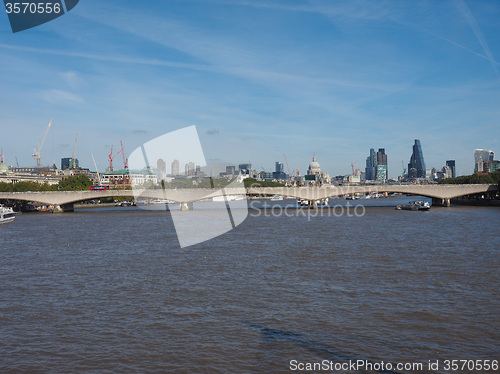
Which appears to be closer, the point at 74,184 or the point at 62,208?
the point at 62,208

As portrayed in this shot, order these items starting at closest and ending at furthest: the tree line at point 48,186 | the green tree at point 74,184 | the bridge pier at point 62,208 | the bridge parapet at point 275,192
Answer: the bridge parapet at point 275,192 → the bridge pier at point 62,208 → the tree line at point 48,186 → the green tree at point 74,184

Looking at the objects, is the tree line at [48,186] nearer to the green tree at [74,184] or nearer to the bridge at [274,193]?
the green tree at [74,184]

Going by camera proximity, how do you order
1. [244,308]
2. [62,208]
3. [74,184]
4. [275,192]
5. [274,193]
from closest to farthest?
[244,308] → [274,193] → [275,192] → [62,208] → [74,184]

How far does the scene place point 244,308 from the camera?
50.2 ft

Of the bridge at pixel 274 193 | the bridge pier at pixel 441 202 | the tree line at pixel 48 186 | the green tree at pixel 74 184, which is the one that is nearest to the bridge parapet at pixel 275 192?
the bridge at pixel 274 193

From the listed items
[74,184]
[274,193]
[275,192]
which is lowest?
[274,193]

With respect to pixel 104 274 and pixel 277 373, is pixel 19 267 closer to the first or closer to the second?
pixel 104 274

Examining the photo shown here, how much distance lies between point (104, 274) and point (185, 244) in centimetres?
1116

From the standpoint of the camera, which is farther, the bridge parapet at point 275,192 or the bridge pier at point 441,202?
the bridge pier at point 441,202

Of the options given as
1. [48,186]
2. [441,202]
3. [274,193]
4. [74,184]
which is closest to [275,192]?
[274,193]

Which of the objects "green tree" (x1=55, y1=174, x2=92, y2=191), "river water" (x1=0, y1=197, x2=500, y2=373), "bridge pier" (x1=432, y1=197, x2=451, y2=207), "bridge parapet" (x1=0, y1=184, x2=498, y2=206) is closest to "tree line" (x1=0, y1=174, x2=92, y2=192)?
"green tree" (x1=55, y1=174, x2=92, y2=191)

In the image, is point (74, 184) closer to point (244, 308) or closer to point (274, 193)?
point (274, 193)

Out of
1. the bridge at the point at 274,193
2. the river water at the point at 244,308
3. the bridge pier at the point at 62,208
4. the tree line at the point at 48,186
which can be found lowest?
the river water at the point at 244,308

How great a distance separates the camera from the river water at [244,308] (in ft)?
37.5
